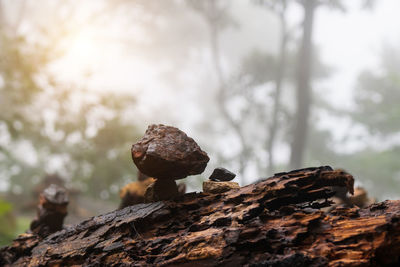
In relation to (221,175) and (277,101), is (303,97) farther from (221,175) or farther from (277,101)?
(221,175)

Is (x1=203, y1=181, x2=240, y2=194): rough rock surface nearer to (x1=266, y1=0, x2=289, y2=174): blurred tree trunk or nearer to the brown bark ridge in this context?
the brown bark ridge

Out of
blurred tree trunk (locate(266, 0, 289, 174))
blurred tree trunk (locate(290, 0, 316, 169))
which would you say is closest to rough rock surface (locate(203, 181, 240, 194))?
blurred tree trunk (locate(290, 0, 316, 169))

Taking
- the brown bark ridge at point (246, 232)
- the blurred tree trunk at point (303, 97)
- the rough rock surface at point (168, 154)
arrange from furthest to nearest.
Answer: the blurred tree trunk at point (303, 97), the rough rock surface at point (168, 154), the brown bark ridge at point (246, 232)

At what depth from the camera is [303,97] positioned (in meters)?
12.3

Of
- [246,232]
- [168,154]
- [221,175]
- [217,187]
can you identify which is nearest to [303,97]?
[221,175]

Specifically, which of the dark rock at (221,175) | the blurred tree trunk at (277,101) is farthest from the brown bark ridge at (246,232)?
the blurred tree trunk at (277,101)

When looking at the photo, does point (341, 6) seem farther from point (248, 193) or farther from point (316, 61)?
point (248, 193)

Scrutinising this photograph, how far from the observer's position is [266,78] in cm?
1834

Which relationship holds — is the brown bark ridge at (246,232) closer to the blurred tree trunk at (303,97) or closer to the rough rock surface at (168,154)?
the rough rock surface at (168,154)

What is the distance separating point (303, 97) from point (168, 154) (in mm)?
11383

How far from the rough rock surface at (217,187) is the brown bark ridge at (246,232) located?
0.06 m

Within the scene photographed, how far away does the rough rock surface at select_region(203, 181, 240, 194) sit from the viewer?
2199 mm

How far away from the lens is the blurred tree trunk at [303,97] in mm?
11270

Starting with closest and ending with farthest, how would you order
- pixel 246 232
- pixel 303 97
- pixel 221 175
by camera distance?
pixel 246 232
pixel 221 175
pixel 303 97
